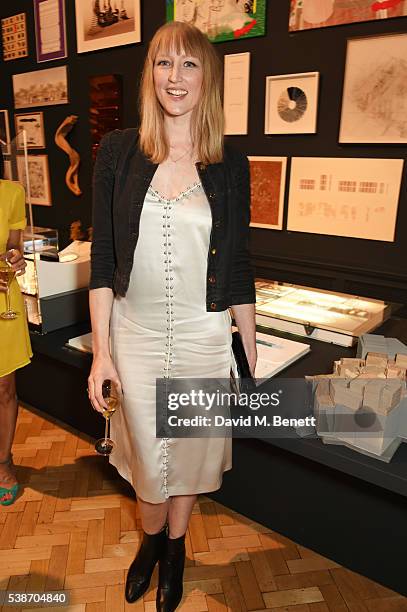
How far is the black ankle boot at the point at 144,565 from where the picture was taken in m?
1.99

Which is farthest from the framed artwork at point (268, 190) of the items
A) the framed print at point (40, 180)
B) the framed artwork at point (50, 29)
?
the framed print at point (40, 180)

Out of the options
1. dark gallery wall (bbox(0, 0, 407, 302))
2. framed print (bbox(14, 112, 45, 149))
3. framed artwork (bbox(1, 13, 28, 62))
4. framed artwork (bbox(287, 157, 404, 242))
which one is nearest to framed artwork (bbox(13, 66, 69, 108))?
framed print (bbox(14, 112, 45, 149))

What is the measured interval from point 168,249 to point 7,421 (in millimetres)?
1499

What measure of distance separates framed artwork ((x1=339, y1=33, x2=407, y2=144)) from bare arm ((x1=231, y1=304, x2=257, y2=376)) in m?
1.83

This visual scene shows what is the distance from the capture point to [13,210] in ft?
7.55

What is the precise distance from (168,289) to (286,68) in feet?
8.00

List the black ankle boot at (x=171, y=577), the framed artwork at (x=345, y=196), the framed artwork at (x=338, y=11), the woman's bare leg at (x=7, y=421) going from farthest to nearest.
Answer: the framed artwork at (x=345, y=196), the framed artwork at (x=338, y=11), the woman's bare leg at (x=7, y=421), the black ankle boot at (x=171, y=577)

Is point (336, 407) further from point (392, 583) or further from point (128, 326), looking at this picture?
point (392, 583)

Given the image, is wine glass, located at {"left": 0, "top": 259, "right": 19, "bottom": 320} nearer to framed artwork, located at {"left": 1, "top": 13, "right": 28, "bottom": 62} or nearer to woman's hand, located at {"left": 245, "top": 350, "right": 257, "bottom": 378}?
Result: woman's hand, located at {"left": 245, "top": 350, "right": 257, "bottom": 378}

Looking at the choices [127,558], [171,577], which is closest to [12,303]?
[127,558]

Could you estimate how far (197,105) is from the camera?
1.57m

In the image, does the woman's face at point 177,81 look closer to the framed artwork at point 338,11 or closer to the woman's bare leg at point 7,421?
the woman's bare leg at point 7,421

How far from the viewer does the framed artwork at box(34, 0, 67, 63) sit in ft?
15.5

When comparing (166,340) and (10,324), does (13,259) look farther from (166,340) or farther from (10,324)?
(166,340)
